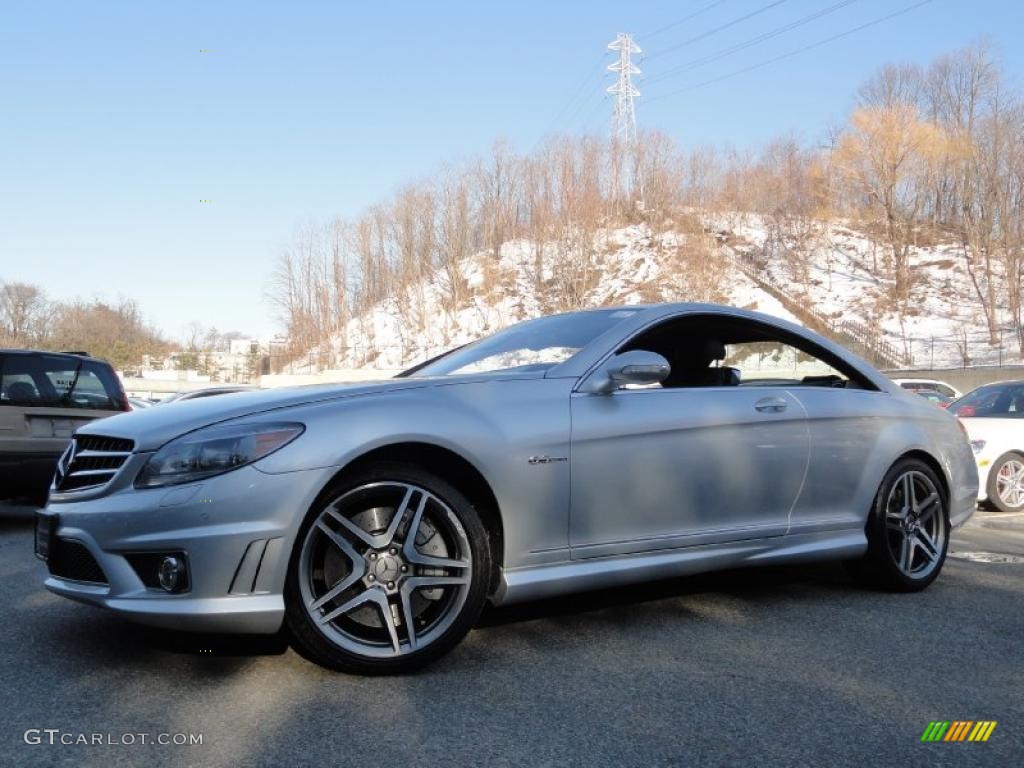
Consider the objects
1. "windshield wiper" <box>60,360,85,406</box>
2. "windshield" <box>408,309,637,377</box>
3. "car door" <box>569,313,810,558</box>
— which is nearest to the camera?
"car door" <box>569,313,810,558</box>

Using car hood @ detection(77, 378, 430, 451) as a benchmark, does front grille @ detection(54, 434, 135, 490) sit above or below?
below

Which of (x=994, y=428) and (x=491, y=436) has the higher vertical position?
(x=491, y=436)

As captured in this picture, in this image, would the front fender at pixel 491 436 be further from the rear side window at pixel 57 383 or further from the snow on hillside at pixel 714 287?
the snow on hillside at pixel 714 287

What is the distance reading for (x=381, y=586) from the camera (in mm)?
3250

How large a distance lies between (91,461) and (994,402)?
31.5 feet

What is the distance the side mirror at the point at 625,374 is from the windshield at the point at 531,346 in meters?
0.20

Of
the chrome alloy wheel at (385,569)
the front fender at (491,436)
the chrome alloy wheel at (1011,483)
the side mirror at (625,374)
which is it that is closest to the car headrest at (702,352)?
the side mirror at (625,374)

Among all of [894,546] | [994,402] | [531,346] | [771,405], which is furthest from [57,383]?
[994,402]

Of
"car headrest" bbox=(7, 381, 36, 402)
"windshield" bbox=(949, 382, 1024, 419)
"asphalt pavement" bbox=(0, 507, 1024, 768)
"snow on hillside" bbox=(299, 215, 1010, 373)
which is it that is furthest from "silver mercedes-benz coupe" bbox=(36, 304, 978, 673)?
"snow on hillside" bbox=(299, 215, 1010, 373)

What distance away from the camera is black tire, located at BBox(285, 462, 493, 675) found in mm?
3145

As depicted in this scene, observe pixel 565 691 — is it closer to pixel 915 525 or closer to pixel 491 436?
pixel 491 436

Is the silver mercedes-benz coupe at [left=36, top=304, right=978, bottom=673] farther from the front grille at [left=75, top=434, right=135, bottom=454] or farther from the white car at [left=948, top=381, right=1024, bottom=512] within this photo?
the white car at [left=948, top=381, right=1024, bottom=512]

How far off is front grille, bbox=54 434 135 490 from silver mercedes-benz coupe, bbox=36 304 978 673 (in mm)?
12

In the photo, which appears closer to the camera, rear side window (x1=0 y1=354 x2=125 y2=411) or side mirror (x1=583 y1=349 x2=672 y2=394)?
side mirror (x1=583 y1=349 x2=672 y2=394)
